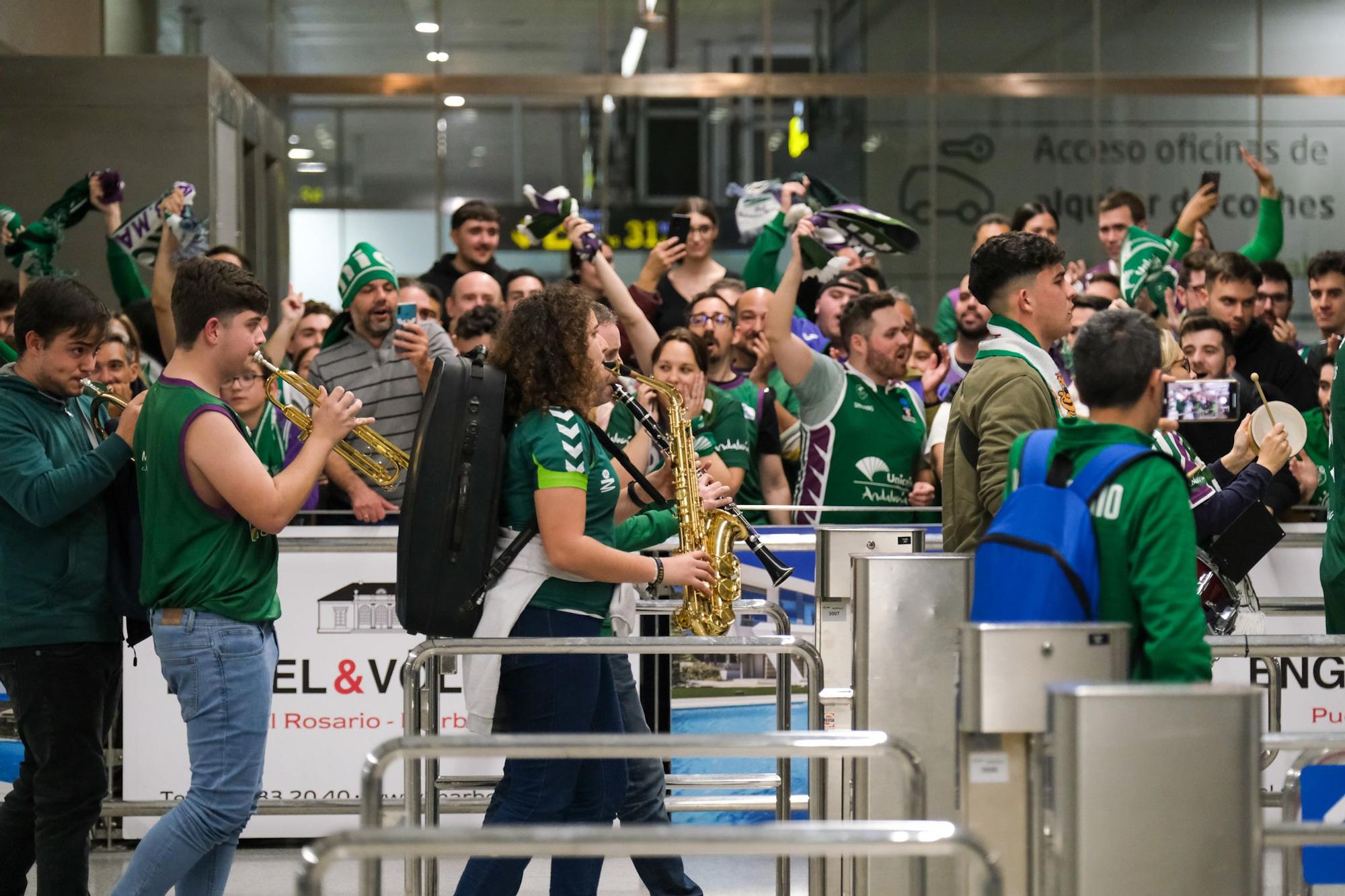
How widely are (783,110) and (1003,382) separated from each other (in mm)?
11424

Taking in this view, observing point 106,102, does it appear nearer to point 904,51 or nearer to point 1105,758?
point 904,51

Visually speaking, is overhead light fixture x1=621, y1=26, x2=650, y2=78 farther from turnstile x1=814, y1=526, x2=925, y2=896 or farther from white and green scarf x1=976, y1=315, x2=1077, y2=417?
white and green scarf x1=976, y1=315, x2=1077, y2=417

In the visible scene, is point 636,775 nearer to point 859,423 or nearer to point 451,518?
point 451,518

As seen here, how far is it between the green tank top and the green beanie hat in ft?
9.64

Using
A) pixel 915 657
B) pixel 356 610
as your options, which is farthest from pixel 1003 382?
pixel 356 610

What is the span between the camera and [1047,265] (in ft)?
15.8

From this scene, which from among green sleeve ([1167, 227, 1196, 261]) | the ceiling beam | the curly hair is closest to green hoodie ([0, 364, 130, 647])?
the curly hair

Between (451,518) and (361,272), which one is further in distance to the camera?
(361,272)

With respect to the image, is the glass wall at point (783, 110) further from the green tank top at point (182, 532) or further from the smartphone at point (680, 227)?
the green tank top at point (182, 532)

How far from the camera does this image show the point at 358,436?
6328 millimetres

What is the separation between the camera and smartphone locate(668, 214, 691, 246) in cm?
902

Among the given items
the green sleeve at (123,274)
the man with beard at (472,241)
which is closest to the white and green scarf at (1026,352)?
the man with beard at (472,241)

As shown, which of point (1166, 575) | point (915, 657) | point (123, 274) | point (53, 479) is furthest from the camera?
point (123, 274)

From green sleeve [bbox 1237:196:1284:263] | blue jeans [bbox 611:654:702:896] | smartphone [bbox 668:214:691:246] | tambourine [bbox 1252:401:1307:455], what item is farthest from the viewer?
green sleeve [bbox 1237:196:1284:263]
